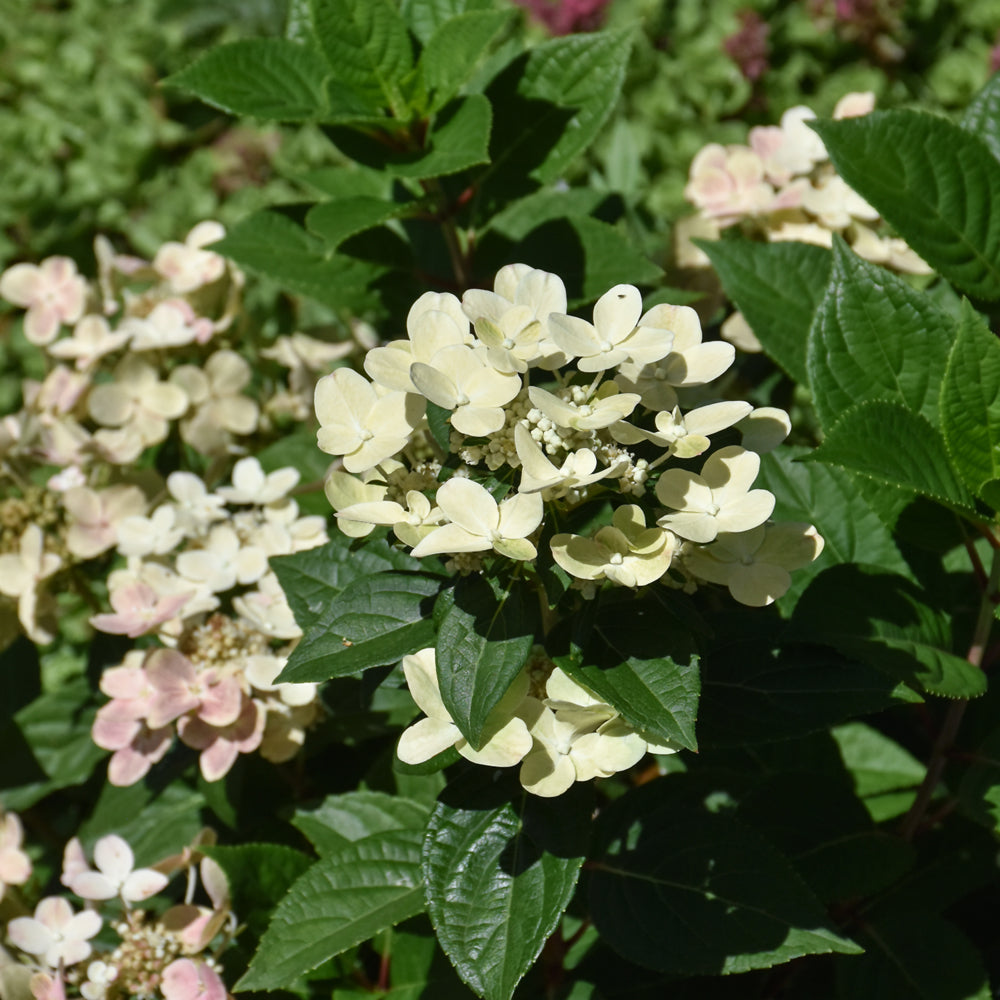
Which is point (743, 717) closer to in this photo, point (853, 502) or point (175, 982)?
point (853, 502)

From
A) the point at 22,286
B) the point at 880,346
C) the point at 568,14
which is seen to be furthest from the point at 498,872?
the point at 568,14

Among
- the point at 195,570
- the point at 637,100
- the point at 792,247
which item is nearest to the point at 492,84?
the point at 792,247

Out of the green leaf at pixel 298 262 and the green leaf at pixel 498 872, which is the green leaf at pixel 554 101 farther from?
the green leaf at pixel 498 872

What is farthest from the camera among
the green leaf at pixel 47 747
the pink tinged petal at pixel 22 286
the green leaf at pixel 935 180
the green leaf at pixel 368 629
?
the pink tinged petal at pixel 22 286

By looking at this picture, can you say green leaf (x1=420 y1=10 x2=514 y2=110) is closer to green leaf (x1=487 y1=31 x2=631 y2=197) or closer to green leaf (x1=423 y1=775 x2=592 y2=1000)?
green leaf (x1=487 y1=31 x2=631 y2=197)

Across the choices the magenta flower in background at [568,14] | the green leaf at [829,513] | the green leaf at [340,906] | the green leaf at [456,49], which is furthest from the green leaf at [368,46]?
the magenta flower in background at [568,14]

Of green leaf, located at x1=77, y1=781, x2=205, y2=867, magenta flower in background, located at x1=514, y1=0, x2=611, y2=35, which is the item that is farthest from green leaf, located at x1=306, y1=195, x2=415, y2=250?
magenta flower in background, located at x1=514, y1=0, x2=611, y2=35
